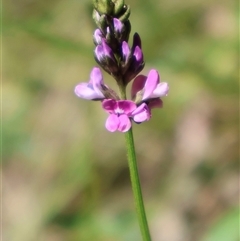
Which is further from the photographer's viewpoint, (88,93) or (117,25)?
(88,93)

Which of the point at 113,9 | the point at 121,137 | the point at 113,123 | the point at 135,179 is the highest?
the point at 113,9

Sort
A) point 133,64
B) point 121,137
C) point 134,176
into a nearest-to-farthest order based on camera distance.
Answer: point 134,176 < point 133,64 < point 121,137

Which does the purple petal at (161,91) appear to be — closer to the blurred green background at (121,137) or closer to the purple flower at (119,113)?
the purple flower at (119,113)

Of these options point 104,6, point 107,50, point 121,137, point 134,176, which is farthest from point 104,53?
point 121,137

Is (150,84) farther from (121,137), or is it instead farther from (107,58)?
(121,137)

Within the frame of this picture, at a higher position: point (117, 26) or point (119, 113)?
point (117, 26)

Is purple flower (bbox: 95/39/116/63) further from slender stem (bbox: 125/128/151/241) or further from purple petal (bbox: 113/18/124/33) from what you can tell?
slender stem (bbox: 125/128/151/241)

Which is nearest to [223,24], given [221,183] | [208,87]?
[208,87]

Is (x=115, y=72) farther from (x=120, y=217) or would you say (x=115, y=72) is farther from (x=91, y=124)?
(x=91, y=124)
